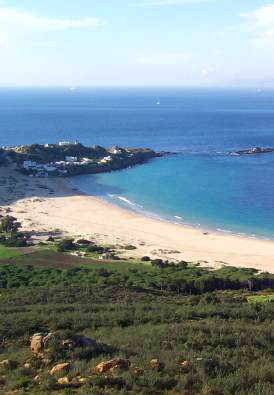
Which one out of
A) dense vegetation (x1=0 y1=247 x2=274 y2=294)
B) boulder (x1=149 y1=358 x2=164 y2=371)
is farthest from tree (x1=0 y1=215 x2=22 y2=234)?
boulder (x1=149 y1=358 x2=164 y2=371)

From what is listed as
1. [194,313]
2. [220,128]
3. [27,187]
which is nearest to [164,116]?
[220,128]

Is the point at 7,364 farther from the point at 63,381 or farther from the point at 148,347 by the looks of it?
the point at 148,347

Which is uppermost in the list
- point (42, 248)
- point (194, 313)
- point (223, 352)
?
point (223, 352)

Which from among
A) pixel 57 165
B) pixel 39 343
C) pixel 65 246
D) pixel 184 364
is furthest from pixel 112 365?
pixel 57 165

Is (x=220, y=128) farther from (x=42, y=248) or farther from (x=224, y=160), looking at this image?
(x=42, y=248)

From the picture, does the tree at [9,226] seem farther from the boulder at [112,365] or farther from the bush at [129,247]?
the boulder at [112,365]

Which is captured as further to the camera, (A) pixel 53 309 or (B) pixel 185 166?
(B) pixel 185 166
